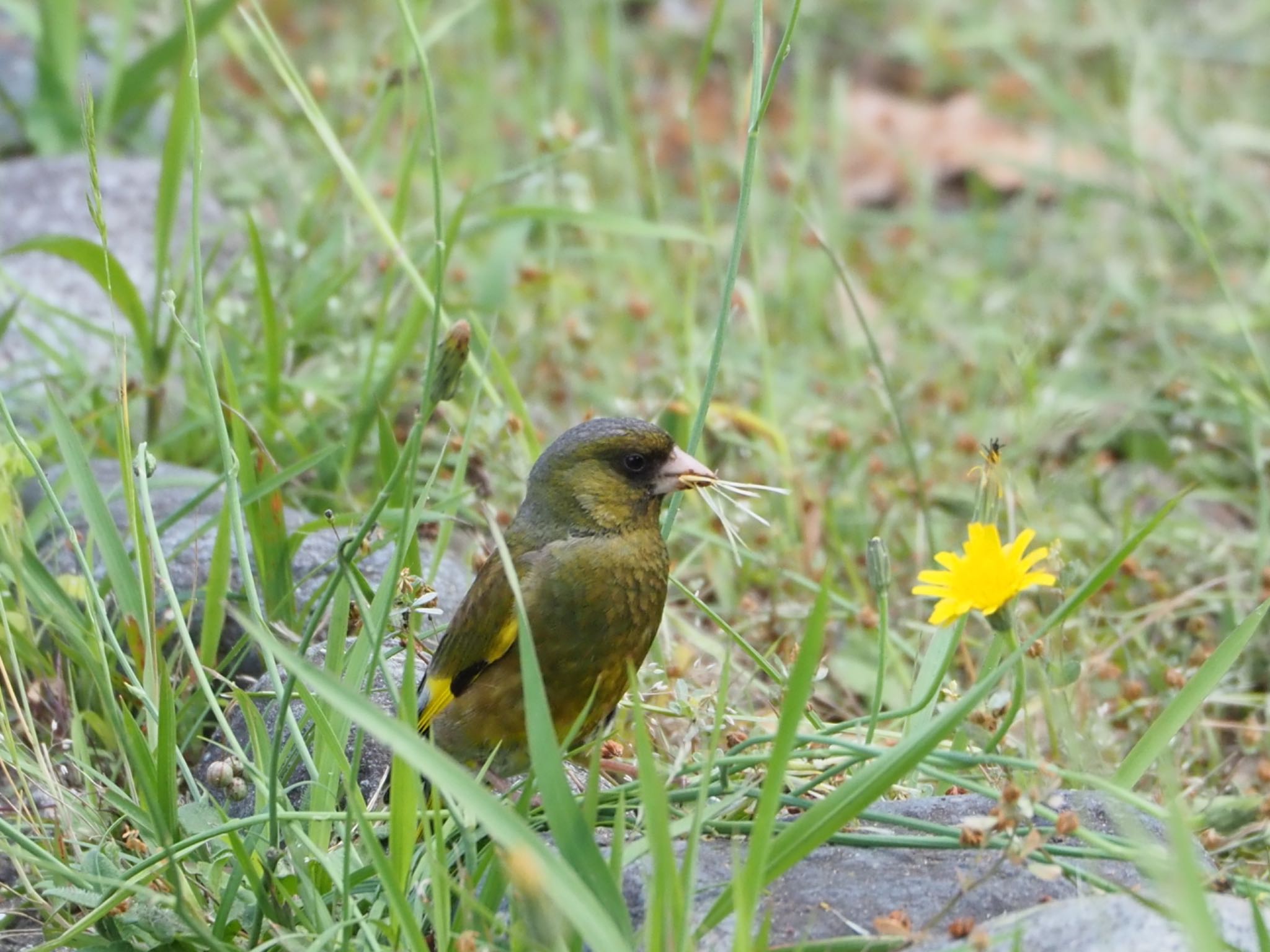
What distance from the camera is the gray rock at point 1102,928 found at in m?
1.84

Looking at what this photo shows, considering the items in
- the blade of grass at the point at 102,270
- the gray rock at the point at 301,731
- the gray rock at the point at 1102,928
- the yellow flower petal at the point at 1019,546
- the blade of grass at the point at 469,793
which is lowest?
the gray rock at the point at 301,731

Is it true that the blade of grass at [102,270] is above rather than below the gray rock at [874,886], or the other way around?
above

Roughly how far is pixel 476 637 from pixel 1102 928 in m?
1.08

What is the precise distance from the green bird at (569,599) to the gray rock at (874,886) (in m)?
0.38

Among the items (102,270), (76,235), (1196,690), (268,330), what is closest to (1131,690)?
(1196,690)

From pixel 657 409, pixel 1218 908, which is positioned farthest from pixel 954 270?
pixel 1218 908

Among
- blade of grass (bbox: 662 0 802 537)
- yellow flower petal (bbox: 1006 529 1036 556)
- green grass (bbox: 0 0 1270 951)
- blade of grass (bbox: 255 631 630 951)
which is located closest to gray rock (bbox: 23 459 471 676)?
green grass (bbox: 0 0 1270 951)

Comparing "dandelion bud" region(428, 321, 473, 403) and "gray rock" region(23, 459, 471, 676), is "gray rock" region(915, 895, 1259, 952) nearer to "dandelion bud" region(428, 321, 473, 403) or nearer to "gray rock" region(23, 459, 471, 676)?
"dandelion bud" region(428, 321, 473, 403)

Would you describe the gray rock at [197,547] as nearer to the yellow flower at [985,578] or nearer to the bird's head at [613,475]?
the bird's head at [613,475]

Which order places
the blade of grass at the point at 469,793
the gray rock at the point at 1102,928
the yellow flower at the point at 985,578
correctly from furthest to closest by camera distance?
the yellow flower at the point at 985,578 → the gray rock at the point at 1102,928 → the blade of grass at the point at 469,793

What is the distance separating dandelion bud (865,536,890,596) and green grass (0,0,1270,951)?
0.14m

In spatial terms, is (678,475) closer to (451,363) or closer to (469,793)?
(451,363)

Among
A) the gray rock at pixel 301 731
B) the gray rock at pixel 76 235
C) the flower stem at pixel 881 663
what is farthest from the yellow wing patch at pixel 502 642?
the gray rock at pixel 76 235

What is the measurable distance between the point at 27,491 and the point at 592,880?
2.12 meters
